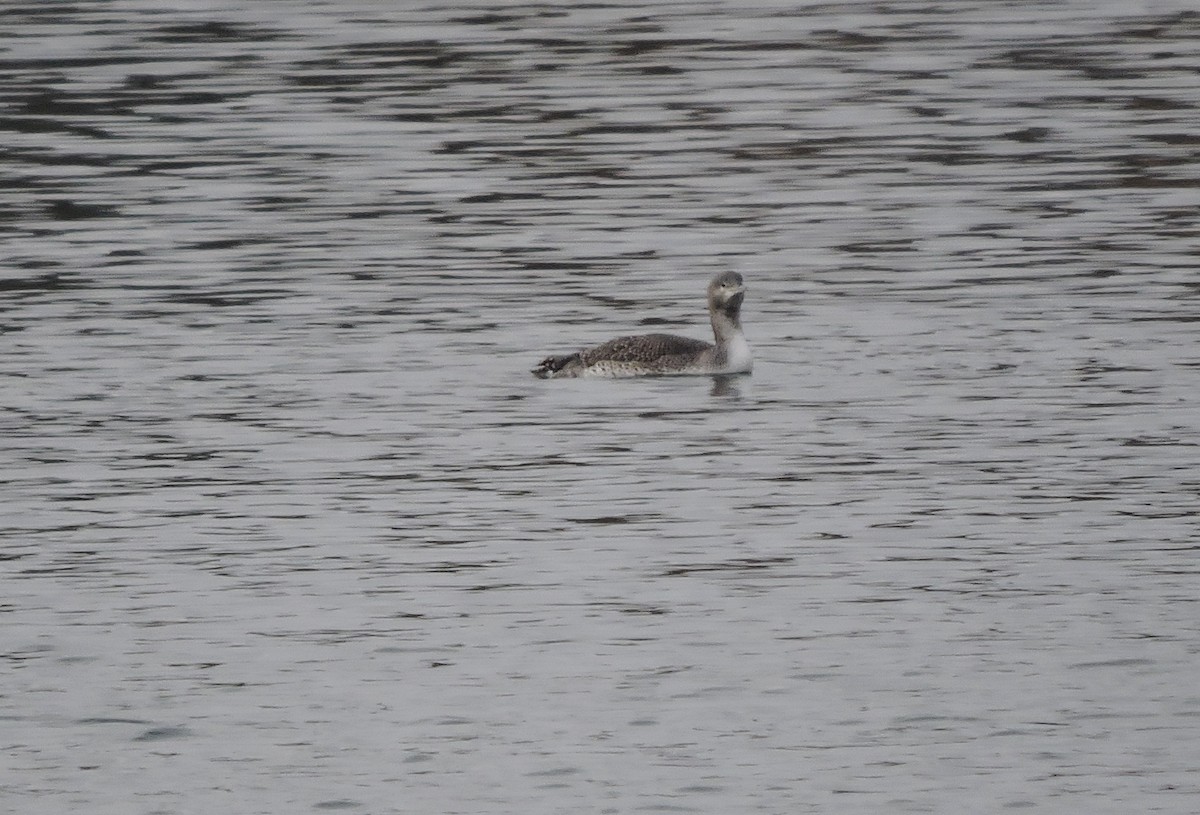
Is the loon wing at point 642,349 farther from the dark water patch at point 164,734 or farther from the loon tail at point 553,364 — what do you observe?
the dark water patch at point 164,734

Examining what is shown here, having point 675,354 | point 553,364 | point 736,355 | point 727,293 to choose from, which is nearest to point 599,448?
point 553,364

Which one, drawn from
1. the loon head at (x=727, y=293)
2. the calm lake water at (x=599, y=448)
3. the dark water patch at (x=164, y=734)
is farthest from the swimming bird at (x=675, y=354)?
the dark water patch at (x=164, y=734)

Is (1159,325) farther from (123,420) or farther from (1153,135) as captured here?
(1153,135)

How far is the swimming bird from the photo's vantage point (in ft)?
71.0

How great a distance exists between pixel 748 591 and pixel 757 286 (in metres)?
11.0

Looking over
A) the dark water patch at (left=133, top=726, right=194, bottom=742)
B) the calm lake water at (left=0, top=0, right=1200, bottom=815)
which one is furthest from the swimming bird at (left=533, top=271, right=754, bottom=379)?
the dark water patch at (left=133, top=726, right=194, bottom=742)

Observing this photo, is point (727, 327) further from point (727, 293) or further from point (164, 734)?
point (164, 734)

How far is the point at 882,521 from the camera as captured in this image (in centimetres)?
1656

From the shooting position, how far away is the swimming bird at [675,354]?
2164cm

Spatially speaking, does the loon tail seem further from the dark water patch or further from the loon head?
the dark water patch

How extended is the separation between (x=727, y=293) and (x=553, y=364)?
1696 mm

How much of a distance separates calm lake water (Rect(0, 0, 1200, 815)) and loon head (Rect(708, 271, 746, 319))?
2.25 ft

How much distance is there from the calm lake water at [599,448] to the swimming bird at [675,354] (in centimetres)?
26

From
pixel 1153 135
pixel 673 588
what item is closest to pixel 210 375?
pixel 673 588
